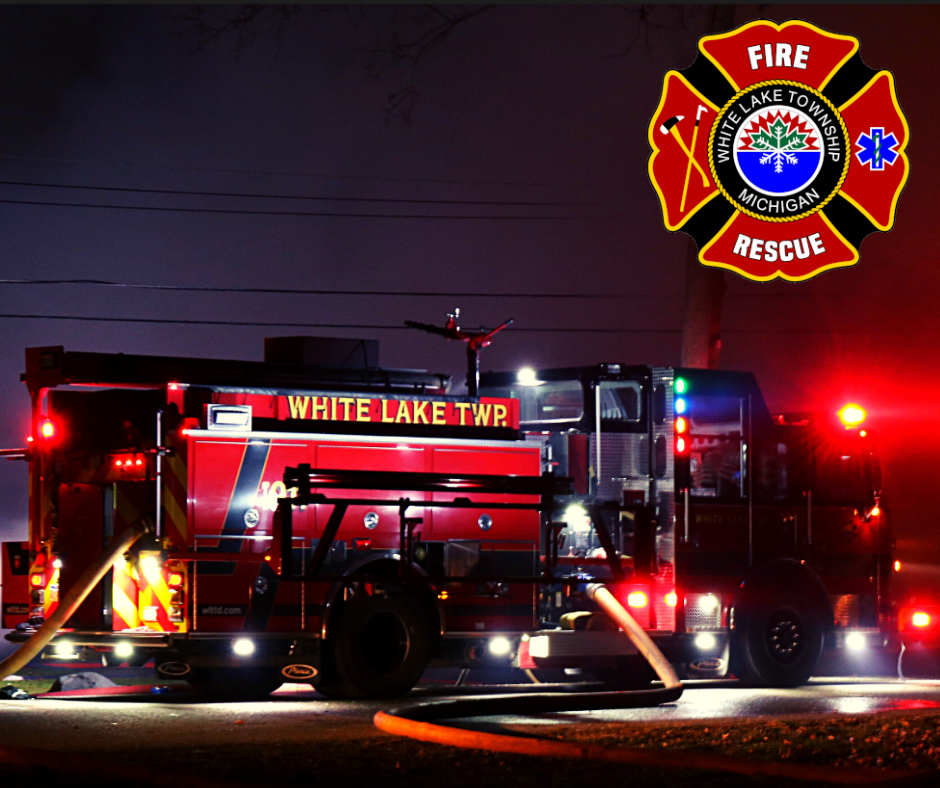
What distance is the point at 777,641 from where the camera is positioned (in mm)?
14922

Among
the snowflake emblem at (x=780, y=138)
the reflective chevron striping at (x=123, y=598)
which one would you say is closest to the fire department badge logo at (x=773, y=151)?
the snowflake emblem at (x=780, y=138)

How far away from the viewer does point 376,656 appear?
13234 millimetres

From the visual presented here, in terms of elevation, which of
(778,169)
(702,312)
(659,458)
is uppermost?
(778,169)

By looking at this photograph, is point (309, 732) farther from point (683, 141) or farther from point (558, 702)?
point (683, 141)

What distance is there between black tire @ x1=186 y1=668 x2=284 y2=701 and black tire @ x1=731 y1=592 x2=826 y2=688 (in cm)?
489

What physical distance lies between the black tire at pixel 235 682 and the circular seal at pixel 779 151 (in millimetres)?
9184

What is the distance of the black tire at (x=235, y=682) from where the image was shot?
536 inches

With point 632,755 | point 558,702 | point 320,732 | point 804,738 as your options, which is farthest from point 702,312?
point 632,755

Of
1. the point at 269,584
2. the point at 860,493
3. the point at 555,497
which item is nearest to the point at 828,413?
the point at 860,493

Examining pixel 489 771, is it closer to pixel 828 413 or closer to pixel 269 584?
pixel 269 584

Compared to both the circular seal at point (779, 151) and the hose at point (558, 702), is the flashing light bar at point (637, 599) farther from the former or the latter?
the circular seal at point (779, 151)

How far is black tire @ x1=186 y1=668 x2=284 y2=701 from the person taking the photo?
1362 centimetres

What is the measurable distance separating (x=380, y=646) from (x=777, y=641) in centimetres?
447

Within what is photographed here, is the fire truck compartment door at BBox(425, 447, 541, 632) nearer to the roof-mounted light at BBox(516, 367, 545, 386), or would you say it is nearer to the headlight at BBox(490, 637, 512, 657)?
the headlight at BBox(490, 637, 512, 657)
